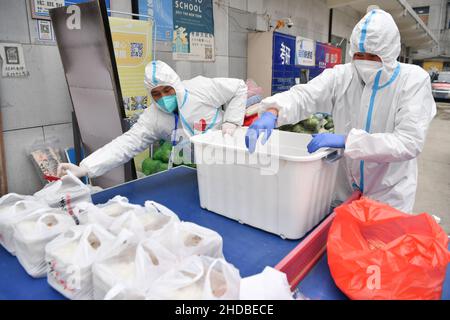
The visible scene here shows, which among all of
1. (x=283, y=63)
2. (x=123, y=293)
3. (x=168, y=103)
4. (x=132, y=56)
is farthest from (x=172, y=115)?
(x=283, y=63)

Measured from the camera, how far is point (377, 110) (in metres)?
1.39

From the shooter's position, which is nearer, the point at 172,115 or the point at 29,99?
the point at 172,115

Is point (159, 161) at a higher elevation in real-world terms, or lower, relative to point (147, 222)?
lower

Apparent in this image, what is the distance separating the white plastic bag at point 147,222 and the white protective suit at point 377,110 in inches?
26.4

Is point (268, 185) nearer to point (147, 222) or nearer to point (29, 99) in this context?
point (147, 222)

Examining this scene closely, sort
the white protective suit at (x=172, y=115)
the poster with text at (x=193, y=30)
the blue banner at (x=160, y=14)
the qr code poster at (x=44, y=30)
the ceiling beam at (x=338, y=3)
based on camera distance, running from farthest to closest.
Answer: the ceiling beam at (x=338, y=3)
the poster with text at (x=193, y=30)
the blue banner at (x=160, y=14)
the qr code poster at (x=44, y=30)
the white protective suit at (x=172, y=115)

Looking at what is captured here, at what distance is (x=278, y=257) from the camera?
0.96 m

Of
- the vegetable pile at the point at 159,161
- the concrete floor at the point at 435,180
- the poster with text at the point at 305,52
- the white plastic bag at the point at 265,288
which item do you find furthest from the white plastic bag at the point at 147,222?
the poster with text at the point at 305,52

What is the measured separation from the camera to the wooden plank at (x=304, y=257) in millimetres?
827

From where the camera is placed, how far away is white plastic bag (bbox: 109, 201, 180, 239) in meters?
0.86

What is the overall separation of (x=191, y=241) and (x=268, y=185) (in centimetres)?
31

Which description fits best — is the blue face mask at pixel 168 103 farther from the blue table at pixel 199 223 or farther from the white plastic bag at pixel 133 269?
the white plastic bag at pixel 133 269

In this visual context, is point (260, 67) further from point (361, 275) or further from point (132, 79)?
point (361, 275)

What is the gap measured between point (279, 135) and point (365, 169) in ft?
1.37
